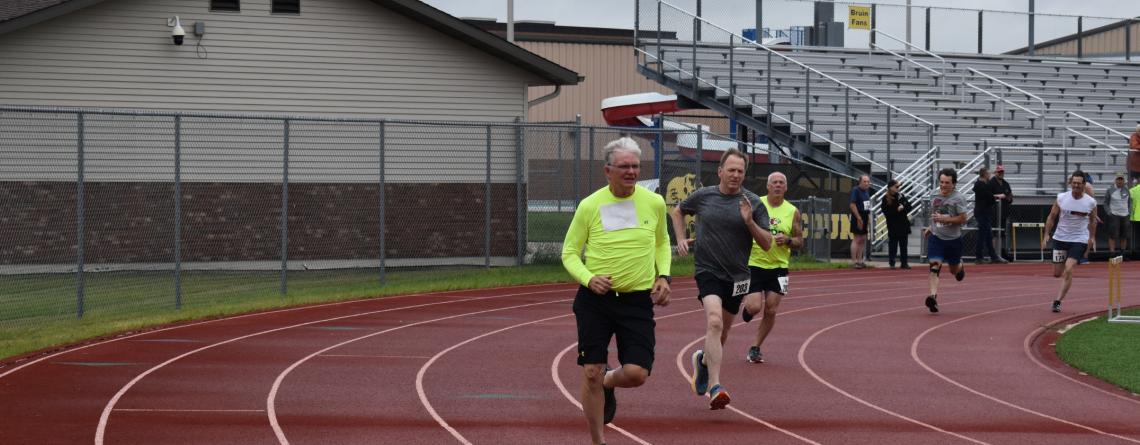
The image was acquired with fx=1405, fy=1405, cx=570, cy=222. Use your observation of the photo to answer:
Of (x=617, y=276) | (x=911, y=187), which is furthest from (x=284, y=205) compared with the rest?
(x=911, y=187)

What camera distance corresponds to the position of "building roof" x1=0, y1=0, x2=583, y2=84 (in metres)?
23.1

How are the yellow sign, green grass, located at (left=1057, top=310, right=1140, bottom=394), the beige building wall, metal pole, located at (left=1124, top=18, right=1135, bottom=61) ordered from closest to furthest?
green grass, located at (left=1057, top=310, right=1140, bottom=394), the yellow sign, metal pole, located at (left=1124, top=18, right=1135, bottom=61), the beige building wall

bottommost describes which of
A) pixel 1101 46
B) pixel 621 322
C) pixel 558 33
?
pixel 621 322

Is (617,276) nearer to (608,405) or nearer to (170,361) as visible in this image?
(608,405)

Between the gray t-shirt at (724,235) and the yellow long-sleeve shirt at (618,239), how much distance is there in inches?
91.4

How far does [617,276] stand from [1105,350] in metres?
7.81

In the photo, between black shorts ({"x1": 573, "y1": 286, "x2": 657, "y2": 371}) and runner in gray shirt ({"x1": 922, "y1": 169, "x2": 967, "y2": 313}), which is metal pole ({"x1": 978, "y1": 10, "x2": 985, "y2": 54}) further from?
black shorts ({"x1": 573, "y1": 286, "x2": 657, "y2": 371})

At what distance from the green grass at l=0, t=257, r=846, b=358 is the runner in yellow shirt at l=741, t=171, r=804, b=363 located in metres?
Answer: 6.64

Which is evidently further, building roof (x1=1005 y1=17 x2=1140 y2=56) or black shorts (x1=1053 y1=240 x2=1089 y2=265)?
building roof (x1=1005 y1=17 x2=1140 y2=56)

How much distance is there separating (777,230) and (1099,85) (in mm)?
29220

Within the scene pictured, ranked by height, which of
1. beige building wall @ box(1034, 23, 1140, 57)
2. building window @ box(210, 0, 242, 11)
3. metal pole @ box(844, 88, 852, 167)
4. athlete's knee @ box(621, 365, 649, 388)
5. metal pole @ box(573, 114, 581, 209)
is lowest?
athlete's knee @ box(621, 365, 649, 388)

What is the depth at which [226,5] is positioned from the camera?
78.6ft

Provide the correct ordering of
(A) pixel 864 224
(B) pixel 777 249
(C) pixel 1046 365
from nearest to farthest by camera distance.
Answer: (B) pixel 777 249, (C) pixel 1046 365, (A) pixel 864 224

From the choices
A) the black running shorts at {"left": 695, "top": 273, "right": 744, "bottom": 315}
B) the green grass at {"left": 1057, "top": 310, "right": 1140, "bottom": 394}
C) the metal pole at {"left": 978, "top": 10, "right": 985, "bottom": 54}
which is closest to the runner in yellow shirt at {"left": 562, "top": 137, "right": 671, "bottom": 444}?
the black running shorts at {"left": 695, "top": 273, "right": 744, "bottom": 315}
